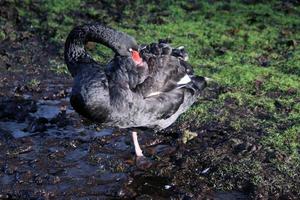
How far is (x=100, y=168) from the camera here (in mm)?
4531

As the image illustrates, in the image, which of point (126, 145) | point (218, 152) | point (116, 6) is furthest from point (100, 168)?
point (116, 6)

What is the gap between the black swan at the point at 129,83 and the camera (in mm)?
4207

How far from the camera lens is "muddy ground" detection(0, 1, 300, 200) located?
4.23 metres

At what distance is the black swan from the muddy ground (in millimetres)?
281

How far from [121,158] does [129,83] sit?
72cm

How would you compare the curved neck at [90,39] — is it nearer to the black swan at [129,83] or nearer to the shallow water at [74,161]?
the black swan at [129,83]

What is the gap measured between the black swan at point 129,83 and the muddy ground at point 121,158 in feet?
0.92

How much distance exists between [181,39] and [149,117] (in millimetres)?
2869

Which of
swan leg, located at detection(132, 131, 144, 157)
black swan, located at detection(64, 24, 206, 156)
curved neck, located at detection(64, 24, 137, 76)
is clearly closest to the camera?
black swan, located at detection(64, 24, 206, 156)

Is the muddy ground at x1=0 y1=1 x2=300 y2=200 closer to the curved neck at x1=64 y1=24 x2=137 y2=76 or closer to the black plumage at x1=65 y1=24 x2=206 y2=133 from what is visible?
the black plumage at x1=65 y1=24 x2=206 y2=133

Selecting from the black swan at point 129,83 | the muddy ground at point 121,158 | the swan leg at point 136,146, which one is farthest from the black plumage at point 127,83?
the muddy ground at point 121,158

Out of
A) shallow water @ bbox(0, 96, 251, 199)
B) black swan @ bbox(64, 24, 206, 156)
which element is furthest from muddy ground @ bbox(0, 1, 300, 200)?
black swan @ bbox(64, 24, 206, 156)

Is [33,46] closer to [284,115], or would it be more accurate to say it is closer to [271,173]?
[284,115]

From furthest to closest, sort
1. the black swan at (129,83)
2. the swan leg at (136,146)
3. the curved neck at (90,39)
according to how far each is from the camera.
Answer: the swan leg at (136,146)
the curved neck at (90,39)
the black swan at (129,83)
